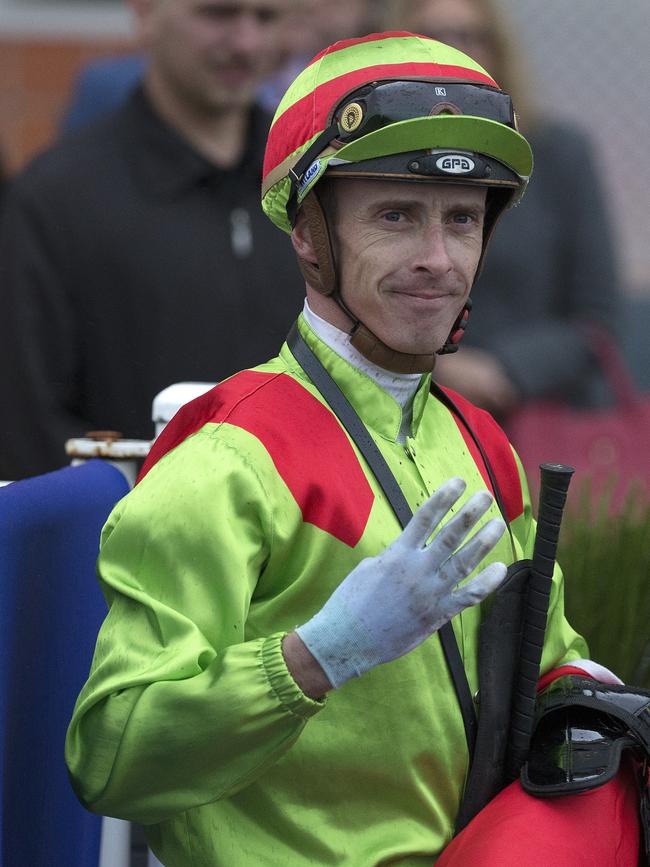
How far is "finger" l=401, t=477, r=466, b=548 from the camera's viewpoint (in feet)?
6.06

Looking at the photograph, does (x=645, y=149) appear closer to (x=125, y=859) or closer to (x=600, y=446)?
(x=600, y=446)

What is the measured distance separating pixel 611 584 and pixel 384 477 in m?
1.14

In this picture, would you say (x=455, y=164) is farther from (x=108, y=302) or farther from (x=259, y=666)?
(x=108, y=302)

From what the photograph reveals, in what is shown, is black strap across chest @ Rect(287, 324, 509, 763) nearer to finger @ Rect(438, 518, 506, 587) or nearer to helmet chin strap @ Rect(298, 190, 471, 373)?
helmet chin strap @ Rect(298, 190, 471, 373)

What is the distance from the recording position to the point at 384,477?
83.3 inches

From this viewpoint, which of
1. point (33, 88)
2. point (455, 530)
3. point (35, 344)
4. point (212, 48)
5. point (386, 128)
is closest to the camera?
point (455, 530)

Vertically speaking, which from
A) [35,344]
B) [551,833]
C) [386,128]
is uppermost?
[386,128]

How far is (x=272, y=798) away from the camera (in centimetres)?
207

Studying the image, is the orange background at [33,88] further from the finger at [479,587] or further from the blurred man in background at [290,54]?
the finger at [479,587]

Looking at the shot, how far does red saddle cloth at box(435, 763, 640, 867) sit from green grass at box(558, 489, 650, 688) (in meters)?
0.86

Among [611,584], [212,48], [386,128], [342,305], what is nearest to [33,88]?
[212,48]

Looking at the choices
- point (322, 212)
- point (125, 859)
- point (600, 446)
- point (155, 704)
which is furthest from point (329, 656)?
point (600, 446)

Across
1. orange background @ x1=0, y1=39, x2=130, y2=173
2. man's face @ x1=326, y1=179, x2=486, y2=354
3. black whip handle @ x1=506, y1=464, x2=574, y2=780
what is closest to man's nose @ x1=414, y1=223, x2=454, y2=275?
man's face @ x1=326, y1=179, x2=486, y2=354

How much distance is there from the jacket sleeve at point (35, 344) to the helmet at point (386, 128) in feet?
4.96
